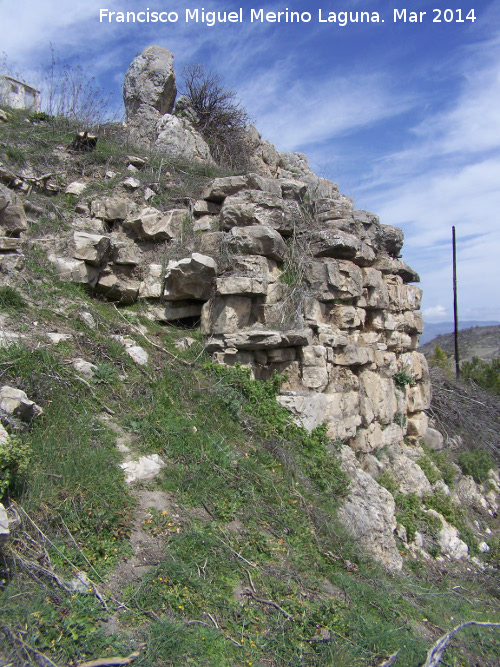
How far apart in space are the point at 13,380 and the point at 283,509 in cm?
278

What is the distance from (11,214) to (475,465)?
9.26 m

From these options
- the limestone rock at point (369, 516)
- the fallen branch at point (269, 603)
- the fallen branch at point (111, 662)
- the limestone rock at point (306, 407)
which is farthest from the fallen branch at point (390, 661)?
the limestone rock at point (306, 407)

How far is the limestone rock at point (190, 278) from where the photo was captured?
6543 millimetres

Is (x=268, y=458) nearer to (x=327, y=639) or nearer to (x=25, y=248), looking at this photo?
(x=327, y=639)

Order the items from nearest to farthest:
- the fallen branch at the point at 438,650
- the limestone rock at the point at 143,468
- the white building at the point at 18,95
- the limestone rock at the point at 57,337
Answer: the fallen branch at the point at 438,650
the limestone rock at the point at 143,468
the limestone rock at the point at 57,337
the white building at the point at 18,95

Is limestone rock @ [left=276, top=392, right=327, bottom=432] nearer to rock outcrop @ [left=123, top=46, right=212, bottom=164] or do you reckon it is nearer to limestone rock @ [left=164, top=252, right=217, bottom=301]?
limestone rock @ [left=164, top=252, right=217, bottom=301]

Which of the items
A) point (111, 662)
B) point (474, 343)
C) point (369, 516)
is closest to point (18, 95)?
point (369, 516)

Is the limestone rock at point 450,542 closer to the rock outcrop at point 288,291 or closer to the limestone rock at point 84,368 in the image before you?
the rock outcrop at point 288,291

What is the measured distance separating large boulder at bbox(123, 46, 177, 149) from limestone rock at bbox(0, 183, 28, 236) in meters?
4.12

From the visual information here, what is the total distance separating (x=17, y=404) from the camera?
404 cm

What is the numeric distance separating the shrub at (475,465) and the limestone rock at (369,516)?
4.29 meters

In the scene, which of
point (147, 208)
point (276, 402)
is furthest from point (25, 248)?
point (276, 402)

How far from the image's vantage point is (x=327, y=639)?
3.52 meters

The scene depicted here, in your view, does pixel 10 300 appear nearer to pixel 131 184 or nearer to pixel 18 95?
pixel 131 184
